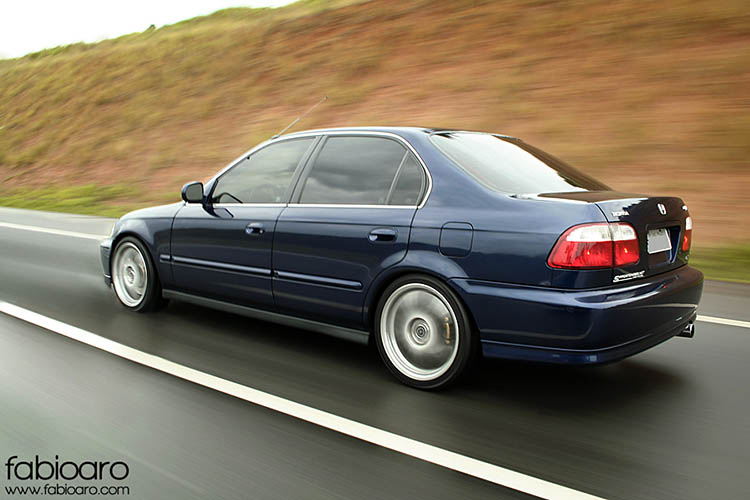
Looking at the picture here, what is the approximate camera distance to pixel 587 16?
17.4 m

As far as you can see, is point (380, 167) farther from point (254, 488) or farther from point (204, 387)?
point (254, 488)

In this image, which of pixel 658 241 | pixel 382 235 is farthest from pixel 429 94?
pixel 658 241

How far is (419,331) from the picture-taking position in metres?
4.09

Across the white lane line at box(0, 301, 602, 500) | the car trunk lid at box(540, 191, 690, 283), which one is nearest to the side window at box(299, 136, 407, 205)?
the car trunk lid at box(540, 191, 690, 283)

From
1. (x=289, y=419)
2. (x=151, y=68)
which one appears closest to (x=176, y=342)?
(x=289, y=419)

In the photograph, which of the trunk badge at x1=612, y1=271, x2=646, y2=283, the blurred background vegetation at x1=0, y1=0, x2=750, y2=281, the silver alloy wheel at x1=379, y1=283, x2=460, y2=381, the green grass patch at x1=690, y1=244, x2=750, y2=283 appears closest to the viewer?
the trunk badge at x1=612, y1=271, x2=646, y2=283

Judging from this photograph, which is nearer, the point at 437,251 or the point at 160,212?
the point at 437,251

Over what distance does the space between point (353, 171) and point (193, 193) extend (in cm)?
143

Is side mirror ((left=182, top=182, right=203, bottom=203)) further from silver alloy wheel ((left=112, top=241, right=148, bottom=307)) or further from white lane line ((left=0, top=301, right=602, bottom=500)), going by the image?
white lane line ((left=0, top=301, right=602, bottom=500))

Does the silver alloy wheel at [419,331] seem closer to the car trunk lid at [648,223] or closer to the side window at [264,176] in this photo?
the car trunk lid at [648,223]

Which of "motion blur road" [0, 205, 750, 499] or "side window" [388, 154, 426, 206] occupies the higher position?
"side window" [388, 154, 426, 206]

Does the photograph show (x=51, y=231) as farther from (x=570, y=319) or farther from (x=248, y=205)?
(x=570, y=319)

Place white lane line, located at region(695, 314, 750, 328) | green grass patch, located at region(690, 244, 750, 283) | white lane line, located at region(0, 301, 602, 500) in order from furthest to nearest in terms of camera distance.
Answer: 1. green grass patch, located at region(690, 244, 750, 283)
2. white lane line, located at region(695, 314, 750, 328)
3. white lane line, located at region(0, 301, 602, 500)

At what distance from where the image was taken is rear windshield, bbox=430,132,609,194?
4.07 m
